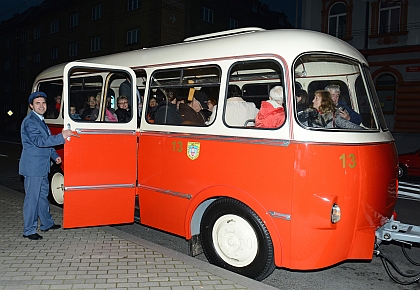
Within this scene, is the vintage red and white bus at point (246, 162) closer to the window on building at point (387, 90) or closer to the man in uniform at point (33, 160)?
the man in uniform at point (33, 160)

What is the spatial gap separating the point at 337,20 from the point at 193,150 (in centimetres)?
2104

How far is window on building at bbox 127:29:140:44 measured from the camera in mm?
33094

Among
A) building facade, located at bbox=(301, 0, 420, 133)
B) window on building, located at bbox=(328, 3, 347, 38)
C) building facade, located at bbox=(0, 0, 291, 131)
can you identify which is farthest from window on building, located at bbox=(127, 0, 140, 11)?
window on building, located at bbox=(328, 3, 347, 38)

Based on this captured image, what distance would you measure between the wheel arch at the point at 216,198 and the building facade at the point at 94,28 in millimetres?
28009

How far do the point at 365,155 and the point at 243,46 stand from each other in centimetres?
181

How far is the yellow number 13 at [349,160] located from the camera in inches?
172

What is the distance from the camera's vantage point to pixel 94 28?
37.6 metres

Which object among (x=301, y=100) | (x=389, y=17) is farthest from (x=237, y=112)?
(x=389, y=17)

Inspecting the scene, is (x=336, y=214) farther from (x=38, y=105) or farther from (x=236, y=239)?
(x=38, y=105)

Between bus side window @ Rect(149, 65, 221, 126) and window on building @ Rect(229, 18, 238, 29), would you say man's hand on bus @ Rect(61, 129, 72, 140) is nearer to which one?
bus side window @ Rect(149, 65, 221, 126)

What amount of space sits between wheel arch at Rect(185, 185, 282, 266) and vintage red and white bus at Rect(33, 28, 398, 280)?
0.01 m

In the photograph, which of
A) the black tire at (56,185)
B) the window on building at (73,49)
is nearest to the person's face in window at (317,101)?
the black tire at (56,185)

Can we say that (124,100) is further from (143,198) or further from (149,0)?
(149,0)

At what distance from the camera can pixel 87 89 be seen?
7496 millimetres
